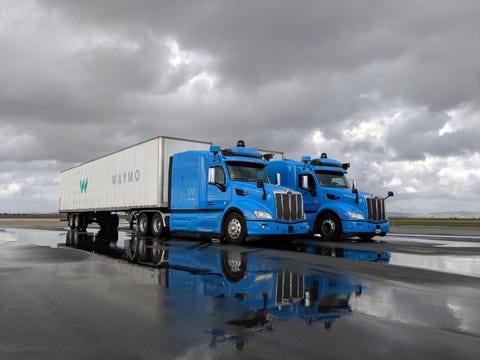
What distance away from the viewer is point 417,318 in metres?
4.75

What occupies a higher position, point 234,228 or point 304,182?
point 304,182

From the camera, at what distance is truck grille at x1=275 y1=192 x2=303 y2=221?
550 inches

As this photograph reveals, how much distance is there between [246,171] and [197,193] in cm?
209

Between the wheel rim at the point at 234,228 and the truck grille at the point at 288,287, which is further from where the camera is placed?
the wheel rim at the point at 234,228

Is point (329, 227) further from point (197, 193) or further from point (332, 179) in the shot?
point (197, 193)

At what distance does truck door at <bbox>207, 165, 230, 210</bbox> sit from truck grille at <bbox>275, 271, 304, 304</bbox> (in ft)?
23.0

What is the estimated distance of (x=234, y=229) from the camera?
1418cm

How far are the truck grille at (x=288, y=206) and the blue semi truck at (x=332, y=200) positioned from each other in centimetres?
231

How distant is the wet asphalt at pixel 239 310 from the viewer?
374cm

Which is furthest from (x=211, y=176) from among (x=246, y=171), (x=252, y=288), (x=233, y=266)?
(x=252, y=288)

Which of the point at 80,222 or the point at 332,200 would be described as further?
the point at 80,222

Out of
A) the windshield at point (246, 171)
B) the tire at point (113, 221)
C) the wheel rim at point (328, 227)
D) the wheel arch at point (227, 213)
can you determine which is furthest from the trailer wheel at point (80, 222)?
the wheel rim at point (328, 227)

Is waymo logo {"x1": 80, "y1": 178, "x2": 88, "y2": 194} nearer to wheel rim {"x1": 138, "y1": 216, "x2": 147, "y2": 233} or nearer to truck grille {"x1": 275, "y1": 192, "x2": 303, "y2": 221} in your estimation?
wheel rim {"x1": 138, "y1": 216, "x2": 147, "y2": 233}

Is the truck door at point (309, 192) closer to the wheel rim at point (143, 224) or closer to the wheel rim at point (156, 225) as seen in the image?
the wheel rim at point (156, 225)
